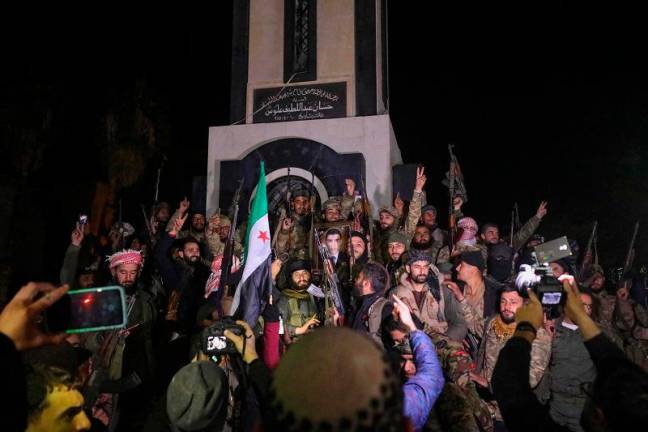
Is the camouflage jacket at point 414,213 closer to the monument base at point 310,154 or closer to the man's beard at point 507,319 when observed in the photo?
the monument base at point 310,154

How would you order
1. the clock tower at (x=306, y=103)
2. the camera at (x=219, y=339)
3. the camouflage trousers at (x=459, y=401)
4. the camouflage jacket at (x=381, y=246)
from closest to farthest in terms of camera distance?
the camera at (x=219, y=339) < the camouflage trousers at (x=459, y=401) < the camouflage jacket at (x=381, y=246) < the clock tower at (x=306, y=103)

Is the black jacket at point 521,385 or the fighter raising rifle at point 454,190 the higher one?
the fighter raising rifle at point 454,190

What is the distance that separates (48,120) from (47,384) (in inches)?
512

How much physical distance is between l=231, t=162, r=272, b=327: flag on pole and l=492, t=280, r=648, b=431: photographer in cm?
265

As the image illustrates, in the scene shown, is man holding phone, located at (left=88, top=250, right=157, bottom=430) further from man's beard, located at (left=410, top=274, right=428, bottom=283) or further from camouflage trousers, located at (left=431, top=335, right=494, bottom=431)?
man's beard, located at (left=410, top=274, right=428, bottom=283)

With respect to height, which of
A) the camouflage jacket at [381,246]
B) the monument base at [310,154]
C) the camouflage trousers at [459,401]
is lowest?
the camouflage trousers at [459,401]

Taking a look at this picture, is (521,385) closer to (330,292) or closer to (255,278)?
(255,278)

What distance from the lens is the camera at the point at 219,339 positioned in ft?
10.3

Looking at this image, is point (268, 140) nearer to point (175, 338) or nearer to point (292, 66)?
point (292, 66)

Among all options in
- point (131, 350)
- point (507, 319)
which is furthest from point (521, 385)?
point (131, 350)

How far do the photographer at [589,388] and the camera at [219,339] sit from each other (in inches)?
64.0

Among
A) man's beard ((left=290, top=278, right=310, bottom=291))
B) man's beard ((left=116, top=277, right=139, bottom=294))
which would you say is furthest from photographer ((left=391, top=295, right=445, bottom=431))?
man's beard ((left=116, top=277, right=139, bottom=294))

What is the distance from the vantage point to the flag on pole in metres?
4.55

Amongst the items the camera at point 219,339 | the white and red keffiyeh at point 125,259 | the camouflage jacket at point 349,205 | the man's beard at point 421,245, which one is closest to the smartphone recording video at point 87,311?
the camera at point 219,339
